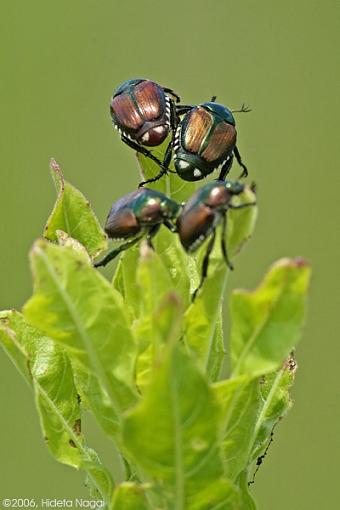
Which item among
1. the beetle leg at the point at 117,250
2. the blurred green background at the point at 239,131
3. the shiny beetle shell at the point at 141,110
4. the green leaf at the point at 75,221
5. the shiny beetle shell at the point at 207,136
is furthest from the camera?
the blurred green background at the point at 239,131

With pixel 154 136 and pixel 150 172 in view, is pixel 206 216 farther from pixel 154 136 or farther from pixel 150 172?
pixel 154 136

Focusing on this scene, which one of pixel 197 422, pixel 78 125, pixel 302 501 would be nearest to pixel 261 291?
pixel 197 422

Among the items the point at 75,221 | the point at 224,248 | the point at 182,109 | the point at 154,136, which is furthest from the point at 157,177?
the point at 182,109

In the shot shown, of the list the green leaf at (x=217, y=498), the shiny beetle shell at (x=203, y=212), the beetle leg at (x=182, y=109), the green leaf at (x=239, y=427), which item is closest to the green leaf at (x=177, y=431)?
the green leaf at (x=217, y=498)

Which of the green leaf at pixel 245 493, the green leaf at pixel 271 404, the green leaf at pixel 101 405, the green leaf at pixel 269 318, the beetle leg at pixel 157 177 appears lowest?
the green leaf at pixel 245 493

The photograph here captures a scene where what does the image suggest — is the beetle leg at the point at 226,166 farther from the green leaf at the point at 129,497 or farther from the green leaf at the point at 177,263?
the green leaf at the point at 129,497
